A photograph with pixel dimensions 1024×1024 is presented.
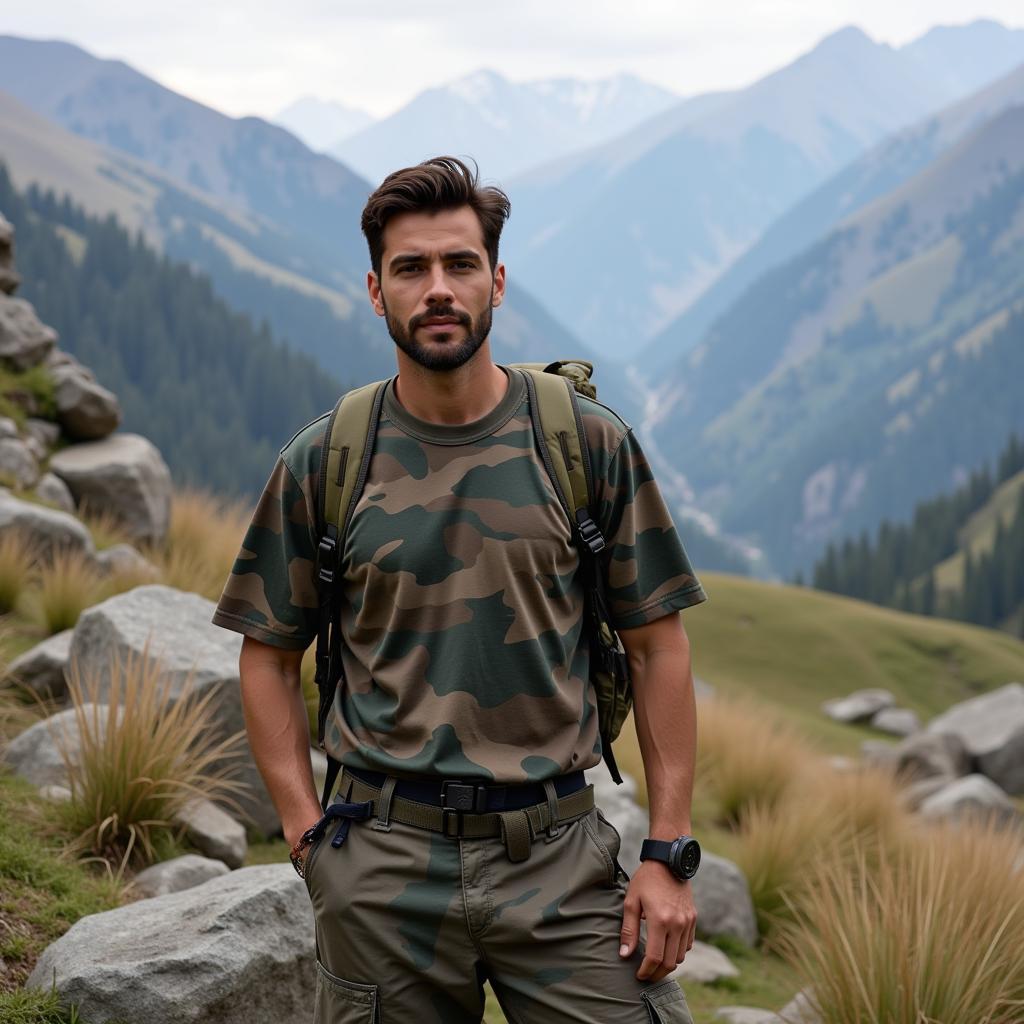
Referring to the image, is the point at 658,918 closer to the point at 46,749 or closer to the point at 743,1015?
the point at 743,1015

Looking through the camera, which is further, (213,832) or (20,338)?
(20,338)

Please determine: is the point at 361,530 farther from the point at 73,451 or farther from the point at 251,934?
the point at 73,451

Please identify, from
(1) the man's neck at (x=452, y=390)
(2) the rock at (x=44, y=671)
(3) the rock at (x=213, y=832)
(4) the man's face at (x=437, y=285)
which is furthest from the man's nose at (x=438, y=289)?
(2) the rock at (x=44, y=671)

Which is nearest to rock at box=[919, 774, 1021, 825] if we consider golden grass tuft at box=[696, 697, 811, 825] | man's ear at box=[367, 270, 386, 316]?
golden grass tuft at box=[696, 697, 811, 825]

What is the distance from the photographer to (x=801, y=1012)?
5.31 metres

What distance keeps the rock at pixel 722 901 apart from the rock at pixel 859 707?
26.5 meters

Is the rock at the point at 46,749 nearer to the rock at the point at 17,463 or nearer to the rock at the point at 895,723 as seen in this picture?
the rock at the point at 17,463

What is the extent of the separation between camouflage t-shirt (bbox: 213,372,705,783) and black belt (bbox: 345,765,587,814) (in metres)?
0.04

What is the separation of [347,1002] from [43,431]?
12.3m

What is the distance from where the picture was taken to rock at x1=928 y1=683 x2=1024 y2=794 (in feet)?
89.6

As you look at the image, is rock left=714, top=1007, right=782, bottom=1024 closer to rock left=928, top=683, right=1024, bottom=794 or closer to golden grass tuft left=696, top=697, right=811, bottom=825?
golden grass tuft left=696, top=697, right=811, bottom=825

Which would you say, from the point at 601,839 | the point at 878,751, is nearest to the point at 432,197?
the point at 601,839

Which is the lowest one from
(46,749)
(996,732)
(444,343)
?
(996,732)

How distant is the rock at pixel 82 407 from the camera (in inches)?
570
